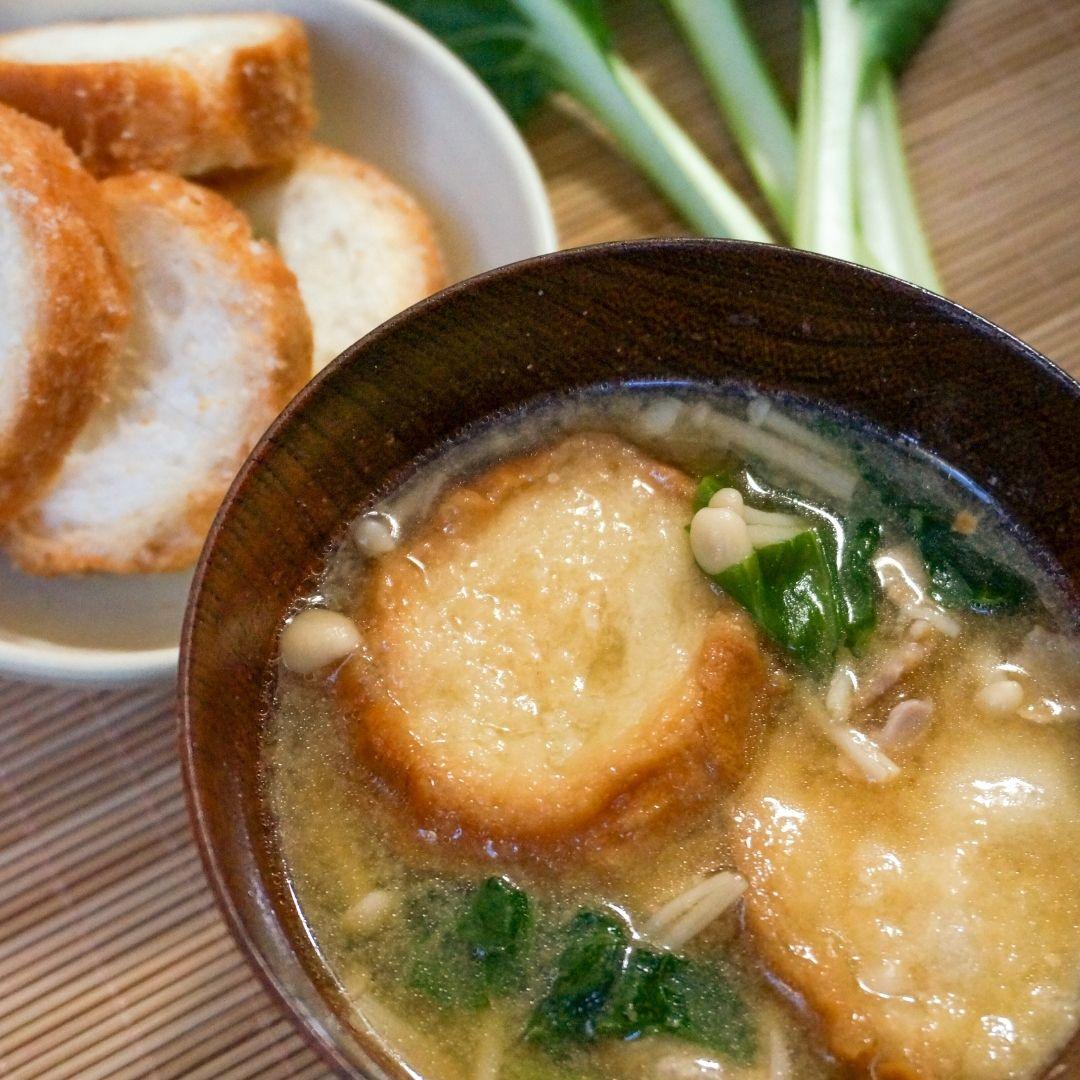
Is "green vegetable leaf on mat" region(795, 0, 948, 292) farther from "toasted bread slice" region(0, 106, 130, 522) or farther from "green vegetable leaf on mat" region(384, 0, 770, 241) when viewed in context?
"toasted bread slice" region(0, 106, 130, 522)

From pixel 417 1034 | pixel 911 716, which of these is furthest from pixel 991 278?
pixel 417 1034

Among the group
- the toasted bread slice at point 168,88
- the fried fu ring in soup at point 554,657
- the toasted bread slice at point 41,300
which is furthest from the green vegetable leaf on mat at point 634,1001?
the toasted bread slice at point 168,88

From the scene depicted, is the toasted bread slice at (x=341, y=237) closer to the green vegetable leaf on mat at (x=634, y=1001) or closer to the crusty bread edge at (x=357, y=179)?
the crusty bread edge at (x=357, y=179)

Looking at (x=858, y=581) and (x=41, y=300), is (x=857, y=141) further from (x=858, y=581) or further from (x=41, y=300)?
(x=41, y=300)

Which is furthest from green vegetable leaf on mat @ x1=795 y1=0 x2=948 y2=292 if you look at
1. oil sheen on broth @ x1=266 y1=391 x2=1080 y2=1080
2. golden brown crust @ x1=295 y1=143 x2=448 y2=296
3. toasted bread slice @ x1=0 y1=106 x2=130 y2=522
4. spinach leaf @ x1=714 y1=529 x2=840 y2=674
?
toasted bread slice @ x1=0 y1=106 x2=130 y2=522

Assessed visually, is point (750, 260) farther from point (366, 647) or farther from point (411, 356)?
point (366, 647)

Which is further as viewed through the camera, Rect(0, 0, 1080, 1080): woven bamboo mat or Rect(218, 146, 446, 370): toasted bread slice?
Rect(218, 146, 446, 370): toasted bread slice
